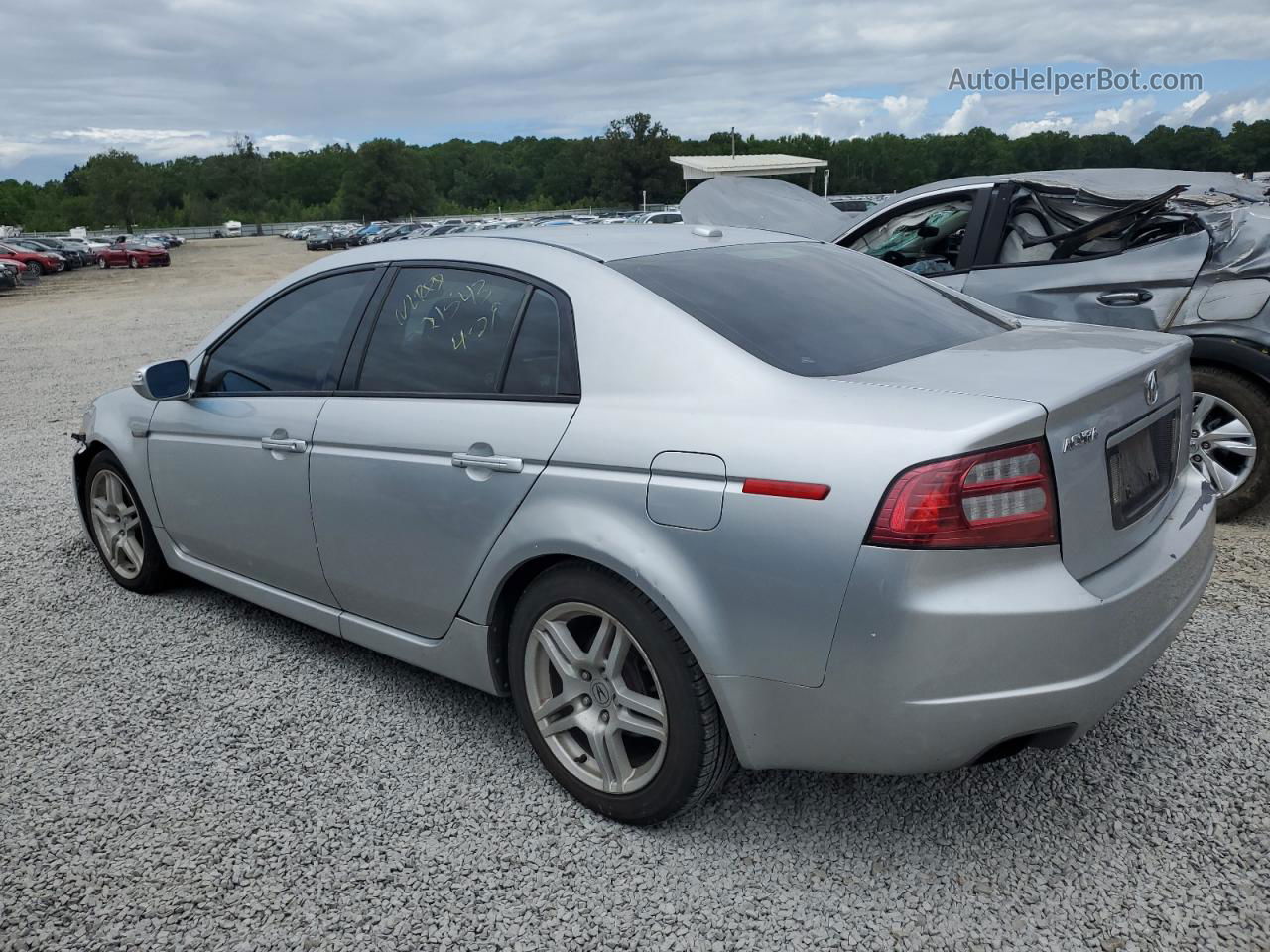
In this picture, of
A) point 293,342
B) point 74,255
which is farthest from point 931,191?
point 74,255

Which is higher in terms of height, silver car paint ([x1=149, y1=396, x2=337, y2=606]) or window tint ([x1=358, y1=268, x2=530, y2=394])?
window tint ([x1=358, y1=268, x2=530, y2=394])

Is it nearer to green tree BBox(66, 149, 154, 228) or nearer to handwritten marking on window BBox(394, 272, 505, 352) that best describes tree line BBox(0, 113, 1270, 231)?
green tree BBox(66, 149, 154, 228)

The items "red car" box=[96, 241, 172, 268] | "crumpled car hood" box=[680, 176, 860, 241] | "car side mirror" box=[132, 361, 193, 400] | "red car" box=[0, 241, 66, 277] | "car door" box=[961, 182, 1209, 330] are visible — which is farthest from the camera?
"red car" box=[96, 241, 172, 268]

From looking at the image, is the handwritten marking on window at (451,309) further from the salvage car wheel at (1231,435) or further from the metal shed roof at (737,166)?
the metal shed roof at (737,166)

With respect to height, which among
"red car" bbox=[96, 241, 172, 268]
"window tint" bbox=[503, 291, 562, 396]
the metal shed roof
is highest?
the metal shed roof

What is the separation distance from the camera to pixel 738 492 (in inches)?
88.8

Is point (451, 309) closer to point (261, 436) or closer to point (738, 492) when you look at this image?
point (261, 436)

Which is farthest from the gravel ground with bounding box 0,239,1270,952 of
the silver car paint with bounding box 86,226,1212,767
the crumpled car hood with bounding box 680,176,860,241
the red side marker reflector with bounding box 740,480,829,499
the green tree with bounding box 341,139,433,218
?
the green tree with bounding box 341,139,433,218

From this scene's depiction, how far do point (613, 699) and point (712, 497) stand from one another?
68 centimetres

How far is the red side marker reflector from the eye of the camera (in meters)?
2.17

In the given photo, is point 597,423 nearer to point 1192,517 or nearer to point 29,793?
point 1192,517

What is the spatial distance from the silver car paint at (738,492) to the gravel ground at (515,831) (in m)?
0.38

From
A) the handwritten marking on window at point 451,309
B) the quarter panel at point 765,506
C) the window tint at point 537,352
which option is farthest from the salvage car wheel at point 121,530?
the quarter panel at point 765,506

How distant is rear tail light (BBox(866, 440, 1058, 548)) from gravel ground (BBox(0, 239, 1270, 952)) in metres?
0.92
